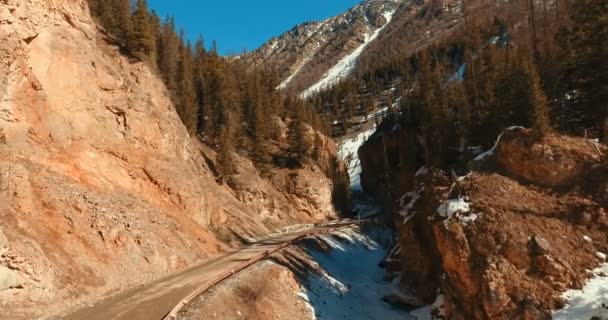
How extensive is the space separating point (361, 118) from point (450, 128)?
343ft

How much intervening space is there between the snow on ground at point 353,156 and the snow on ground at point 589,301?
9044 cm

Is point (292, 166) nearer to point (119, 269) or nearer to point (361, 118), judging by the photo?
point (119, 269)

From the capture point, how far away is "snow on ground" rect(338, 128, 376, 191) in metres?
112

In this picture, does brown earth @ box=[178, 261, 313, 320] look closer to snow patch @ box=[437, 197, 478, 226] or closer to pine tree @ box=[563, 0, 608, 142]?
snow patch @ box=[437, 197, 478, 226]

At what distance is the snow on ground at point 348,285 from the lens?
24.1m

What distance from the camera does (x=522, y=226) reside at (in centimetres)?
1706

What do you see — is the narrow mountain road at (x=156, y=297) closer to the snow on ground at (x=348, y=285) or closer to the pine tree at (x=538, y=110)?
the snow on ground at (x=348, y=285)

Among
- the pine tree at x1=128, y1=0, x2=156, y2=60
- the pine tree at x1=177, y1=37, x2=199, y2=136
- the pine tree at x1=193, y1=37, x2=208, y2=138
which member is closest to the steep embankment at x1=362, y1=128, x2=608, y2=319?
the pine tree at x1=128, y1=0, x2=156, y2=60

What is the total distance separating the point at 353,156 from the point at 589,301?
105m

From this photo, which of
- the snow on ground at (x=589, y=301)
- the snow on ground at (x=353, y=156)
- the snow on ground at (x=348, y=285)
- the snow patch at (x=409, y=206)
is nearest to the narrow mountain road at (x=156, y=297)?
the snow on ground at (x=348, y=285)

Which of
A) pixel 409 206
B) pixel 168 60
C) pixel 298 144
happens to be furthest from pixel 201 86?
pixel 409 206

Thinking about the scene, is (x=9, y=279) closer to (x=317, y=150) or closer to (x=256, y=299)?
(x=256, y=299)

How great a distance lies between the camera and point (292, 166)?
6606cm

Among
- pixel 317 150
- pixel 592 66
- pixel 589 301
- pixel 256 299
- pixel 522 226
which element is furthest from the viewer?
pixel 317 150
